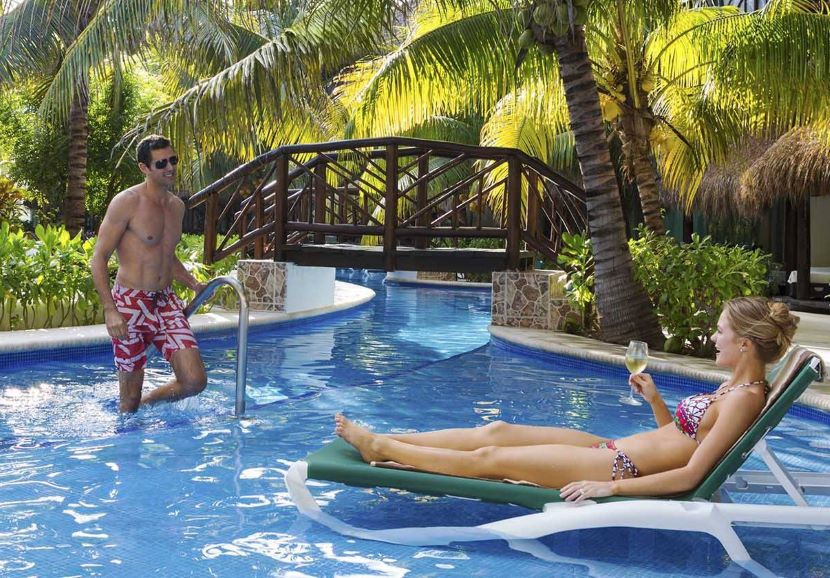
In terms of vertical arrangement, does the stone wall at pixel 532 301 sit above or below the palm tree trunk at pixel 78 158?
below

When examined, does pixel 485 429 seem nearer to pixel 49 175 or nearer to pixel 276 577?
pixel 276 577

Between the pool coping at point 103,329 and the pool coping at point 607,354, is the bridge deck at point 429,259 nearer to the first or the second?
the pool coping at point 607,354

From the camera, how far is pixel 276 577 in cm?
363

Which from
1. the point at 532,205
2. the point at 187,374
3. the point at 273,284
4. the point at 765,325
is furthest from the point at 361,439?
the point at 273,284

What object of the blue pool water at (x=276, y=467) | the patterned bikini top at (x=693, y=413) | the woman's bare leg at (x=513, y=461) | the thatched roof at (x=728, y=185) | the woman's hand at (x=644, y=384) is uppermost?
the thatched roof at (x=728, y=185)

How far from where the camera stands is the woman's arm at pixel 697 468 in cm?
367

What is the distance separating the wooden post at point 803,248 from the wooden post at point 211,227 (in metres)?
8.83

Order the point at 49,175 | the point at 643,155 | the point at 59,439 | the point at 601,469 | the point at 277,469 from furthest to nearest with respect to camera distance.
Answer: the point at 49,175, the point at 643,155, the point at 59,439, the point at 277,469, the point at 601,469

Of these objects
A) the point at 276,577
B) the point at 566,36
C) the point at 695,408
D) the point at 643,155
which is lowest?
the point at 276,577

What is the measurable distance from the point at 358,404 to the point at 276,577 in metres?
3.58

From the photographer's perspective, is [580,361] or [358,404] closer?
[358,404]

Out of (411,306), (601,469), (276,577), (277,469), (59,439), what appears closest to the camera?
(276,577)

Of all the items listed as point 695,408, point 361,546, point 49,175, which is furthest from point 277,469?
point 49,175

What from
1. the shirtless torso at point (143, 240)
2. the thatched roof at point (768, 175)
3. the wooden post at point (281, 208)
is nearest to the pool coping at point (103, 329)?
the wooden post at point (281, 208)
